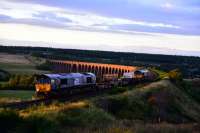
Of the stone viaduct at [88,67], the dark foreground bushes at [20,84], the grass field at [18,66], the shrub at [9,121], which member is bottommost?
the stone viaduct at [88,67]

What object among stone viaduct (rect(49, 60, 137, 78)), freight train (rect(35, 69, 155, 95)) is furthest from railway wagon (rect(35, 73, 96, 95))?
stone viaduct (rect(49, 60, 137, 78))

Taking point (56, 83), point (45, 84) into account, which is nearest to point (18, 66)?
point (56, 83)

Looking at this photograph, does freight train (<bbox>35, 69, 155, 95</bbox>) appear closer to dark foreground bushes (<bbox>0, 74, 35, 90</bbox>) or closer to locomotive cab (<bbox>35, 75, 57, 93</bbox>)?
locomotive cab (<bbox>35, 75, 57, 93</bbox>)

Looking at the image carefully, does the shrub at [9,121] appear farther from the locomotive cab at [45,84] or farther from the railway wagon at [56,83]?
the locomotive cab at [45,84]

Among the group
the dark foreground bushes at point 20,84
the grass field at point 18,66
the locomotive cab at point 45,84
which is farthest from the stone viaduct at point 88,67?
the locomotive cab at point 45,84

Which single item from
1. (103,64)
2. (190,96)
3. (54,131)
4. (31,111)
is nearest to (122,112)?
(31,111)

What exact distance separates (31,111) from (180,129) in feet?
36.5

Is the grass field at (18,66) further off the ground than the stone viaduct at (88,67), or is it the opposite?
the grass field at (18,66)

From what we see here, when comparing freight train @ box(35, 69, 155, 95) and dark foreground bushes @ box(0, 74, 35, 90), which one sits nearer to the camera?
freight train @ box(35, 69, 155, 95)

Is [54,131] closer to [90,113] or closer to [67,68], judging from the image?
[90,113]

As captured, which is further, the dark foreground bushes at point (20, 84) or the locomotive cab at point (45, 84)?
the dark foreground bushes at point (20, 84)

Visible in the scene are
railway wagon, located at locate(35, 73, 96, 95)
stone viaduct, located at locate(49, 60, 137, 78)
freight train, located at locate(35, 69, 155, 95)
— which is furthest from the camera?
stone viaduct, located at locate(49, 60, 137, 78)

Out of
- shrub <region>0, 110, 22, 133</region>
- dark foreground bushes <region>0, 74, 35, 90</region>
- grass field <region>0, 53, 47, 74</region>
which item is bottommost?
grass field <region>0, 53, 47, 74</region>

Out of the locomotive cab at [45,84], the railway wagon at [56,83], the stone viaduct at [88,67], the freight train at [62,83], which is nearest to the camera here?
the locomotive cab at [45,84]
